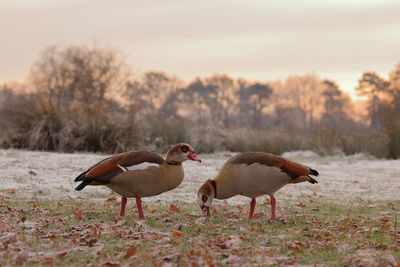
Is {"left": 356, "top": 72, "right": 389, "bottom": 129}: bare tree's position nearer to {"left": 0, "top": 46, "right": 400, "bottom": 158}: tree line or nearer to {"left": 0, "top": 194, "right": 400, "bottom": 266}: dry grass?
{"left": 0, "top": 46, "right": 400, "bottom": 158}: tree line

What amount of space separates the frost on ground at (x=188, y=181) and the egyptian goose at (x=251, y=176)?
10.7 feet

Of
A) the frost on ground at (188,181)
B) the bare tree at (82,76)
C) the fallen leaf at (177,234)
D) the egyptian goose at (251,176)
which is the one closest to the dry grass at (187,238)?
the fallen leaf at (177,234)

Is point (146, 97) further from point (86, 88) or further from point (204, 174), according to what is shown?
point (204, 174)

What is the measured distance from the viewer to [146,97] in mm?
71188

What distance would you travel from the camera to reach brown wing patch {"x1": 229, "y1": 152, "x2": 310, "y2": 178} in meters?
8.02

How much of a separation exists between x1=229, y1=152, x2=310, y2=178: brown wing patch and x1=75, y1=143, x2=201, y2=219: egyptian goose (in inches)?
25.0

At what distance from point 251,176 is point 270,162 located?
34 centimetres

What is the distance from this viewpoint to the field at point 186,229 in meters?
6.07

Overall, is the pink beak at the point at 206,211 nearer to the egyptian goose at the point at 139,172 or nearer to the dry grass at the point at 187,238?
the dry grass at the point at 187,238

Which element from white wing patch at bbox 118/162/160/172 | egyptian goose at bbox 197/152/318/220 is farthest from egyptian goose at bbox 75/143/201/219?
egyptian goose at bbox 197/152/318/220

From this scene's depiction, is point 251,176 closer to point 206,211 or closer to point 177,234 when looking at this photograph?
point 206,211

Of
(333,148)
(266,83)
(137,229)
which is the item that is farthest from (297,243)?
(266,83)

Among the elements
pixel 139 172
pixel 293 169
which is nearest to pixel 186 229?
pixel 139 172

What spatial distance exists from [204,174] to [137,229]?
29.2 ft
